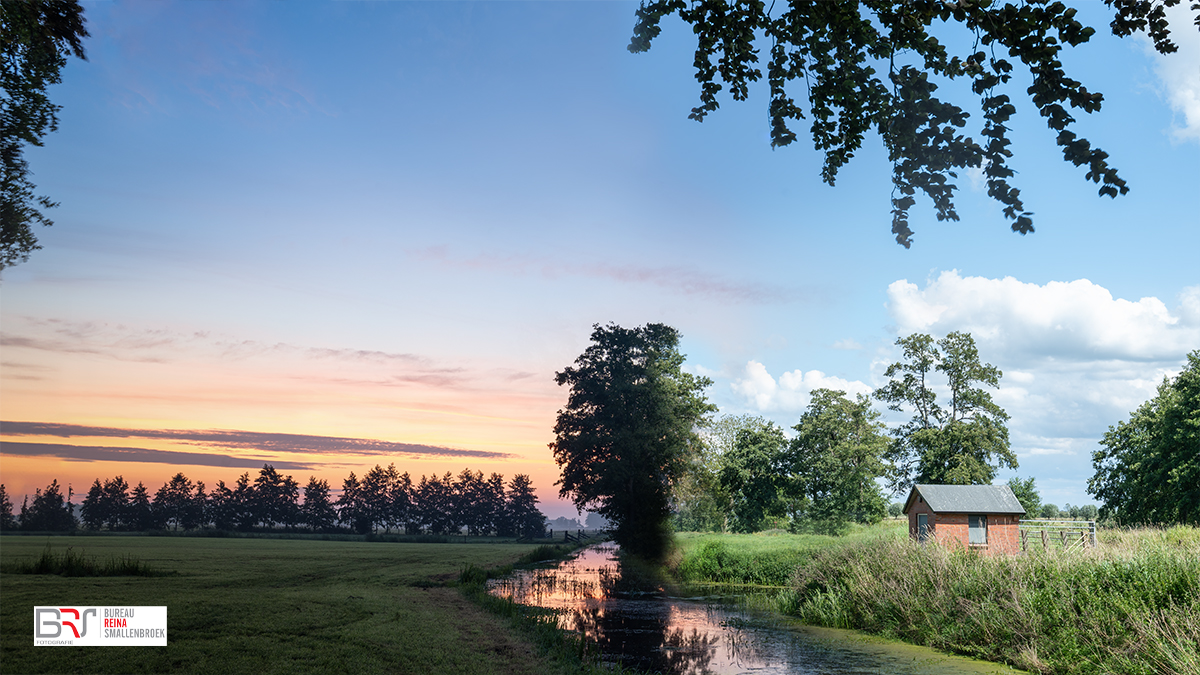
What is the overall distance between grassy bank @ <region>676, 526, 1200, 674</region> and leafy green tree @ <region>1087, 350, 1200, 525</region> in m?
26.4

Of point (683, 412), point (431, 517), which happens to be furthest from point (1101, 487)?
point (431, 517)

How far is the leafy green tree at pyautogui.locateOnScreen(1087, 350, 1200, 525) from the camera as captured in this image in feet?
139

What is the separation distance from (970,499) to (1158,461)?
2273cm

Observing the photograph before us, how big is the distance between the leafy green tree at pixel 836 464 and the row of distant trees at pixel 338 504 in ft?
167

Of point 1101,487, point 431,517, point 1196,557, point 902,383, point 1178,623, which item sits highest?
point 902,383

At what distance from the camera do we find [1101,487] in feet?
178

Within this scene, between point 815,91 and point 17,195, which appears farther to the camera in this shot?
point 17,195

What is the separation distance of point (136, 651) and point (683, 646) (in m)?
12.6

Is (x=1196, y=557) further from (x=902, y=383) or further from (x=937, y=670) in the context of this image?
(x=902, y=383)

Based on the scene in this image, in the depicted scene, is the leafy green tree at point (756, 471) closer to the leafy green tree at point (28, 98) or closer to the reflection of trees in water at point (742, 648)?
the reflection of trees in water at point (742, 648)

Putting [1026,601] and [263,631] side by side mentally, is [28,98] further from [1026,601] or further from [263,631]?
[1026,601]

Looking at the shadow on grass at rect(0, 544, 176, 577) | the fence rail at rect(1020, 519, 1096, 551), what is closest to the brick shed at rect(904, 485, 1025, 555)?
the fence rail at rect(1020, 519, 1096, 551)

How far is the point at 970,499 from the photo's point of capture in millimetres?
35656

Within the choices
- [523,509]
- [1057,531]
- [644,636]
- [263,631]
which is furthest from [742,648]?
[523,509]
